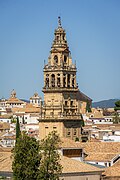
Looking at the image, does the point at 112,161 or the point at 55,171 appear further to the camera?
the point at 112,161

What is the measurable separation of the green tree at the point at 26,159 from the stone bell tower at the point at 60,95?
26814mm

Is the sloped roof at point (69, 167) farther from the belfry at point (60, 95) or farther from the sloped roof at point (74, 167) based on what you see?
the belfry at point (60, 95)

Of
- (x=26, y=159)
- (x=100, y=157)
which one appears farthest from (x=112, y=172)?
(x=26, y=159)

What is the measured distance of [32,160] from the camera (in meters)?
34.2

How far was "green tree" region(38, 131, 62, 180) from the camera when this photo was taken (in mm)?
33625

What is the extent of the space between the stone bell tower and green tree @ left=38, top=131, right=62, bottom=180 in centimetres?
2683

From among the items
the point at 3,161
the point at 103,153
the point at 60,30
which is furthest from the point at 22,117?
the point at 3,161

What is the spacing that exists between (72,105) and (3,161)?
23877mm

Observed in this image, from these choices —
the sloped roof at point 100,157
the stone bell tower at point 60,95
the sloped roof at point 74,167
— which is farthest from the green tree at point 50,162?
the stone bell tower at point 60,95

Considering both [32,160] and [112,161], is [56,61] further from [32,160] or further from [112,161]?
[32,160]

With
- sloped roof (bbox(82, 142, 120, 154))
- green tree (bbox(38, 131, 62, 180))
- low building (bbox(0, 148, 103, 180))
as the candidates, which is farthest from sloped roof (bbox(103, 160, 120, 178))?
sloped roof (bbox(82, 142, 120, 154))

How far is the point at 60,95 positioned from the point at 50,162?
2813cm

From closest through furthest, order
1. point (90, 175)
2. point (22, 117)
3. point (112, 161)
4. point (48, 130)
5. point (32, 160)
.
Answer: point (32, 160) → point (90, 175) → point (112, 161) → point (48, 130) → point (22, 117)

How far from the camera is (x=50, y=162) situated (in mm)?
33875
